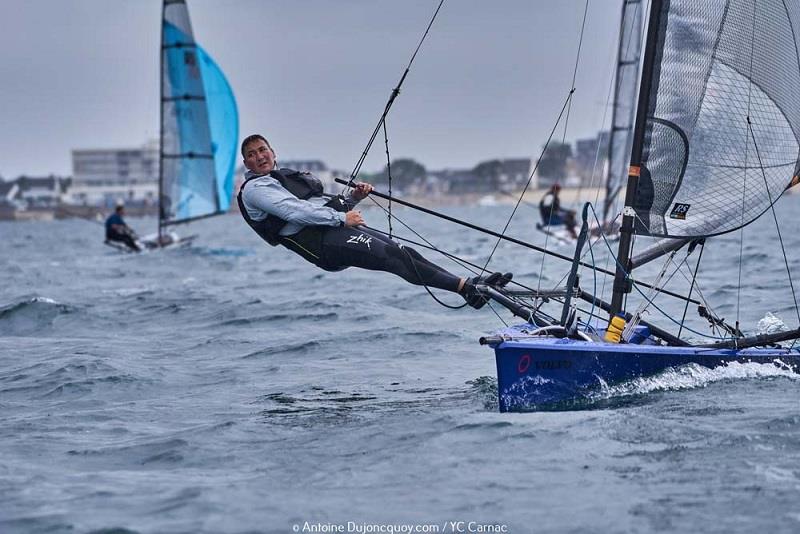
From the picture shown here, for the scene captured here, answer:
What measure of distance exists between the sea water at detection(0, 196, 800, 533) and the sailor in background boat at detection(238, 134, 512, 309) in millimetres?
782

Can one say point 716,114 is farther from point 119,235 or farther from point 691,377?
point 119,235

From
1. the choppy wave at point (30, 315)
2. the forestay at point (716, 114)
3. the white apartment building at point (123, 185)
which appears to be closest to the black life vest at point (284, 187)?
the forestay at point (716, 114)

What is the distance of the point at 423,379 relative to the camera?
350 inches

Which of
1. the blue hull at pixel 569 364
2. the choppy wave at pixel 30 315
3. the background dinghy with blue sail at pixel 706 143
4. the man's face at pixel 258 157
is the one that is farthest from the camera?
the choppy wave at pixel 30 315

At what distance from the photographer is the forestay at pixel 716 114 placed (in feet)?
26.0

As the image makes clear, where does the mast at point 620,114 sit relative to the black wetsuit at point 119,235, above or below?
above

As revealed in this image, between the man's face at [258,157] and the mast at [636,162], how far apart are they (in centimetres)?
244

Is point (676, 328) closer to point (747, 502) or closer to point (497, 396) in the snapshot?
point (497, 396)

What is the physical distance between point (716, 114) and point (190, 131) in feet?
84.0

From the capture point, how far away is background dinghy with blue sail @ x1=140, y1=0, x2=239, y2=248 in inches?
1268

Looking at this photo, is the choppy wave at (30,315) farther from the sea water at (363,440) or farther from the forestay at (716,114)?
the forestay at (716,114)

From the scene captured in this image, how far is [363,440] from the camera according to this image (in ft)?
21.9

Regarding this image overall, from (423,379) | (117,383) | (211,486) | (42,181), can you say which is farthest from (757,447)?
(42,181)

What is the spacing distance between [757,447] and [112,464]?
3356 mm
